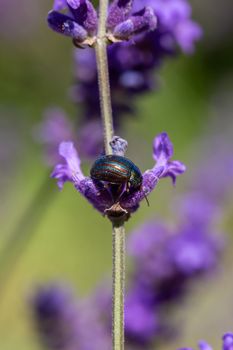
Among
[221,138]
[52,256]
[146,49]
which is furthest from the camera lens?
[52,256]

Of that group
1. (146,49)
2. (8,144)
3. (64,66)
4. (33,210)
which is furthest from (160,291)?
(64,66)

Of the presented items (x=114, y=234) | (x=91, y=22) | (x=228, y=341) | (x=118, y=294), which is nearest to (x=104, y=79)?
(x=91, y=22)

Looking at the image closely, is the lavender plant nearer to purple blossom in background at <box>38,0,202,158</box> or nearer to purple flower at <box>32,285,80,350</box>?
purple blossom in background at <box>38,0,202,158</box>

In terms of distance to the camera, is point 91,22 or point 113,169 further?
point 91,22

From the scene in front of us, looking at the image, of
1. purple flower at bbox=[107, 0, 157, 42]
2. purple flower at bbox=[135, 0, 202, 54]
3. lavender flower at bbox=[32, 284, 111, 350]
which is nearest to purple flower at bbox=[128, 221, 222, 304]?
lavender flower at bbox=[32, 284, 111, 350]

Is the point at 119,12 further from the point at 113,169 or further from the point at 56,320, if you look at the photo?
the point at 56,320

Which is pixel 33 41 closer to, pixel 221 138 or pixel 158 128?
pixel 158 128

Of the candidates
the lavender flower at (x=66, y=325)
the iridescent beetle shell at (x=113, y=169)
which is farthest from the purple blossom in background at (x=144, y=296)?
the iridescent beetle shell at (x=113, y=169)
